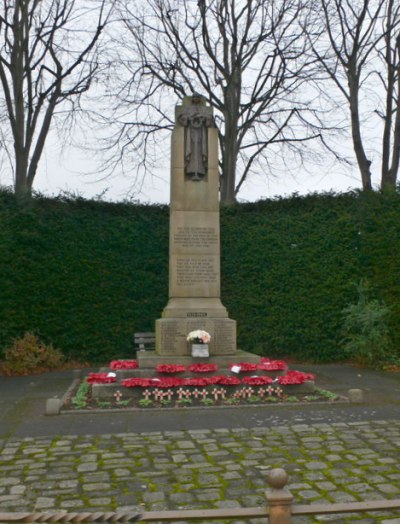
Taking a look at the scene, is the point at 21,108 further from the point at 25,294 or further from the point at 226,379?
the point at 226,379

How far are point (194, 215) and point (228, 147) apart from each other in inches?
376

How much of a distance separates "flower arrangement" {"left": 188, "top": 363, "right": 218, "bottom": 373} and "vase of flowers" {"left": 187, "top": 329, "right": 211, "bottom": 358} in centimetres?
29

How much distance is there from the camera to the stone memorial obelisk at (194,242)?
9.64 metres

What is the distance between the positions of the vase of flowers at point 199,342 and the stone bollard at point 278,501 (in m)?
6.49

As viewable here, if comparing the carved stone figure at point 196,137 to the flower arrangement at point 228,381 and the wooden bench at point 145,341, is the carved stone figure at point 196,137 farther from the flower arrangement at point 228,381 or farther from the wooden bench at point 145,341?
the wooden bench at point 145,341

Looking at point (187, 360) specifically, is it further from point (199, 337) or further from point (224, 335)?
point (224, 335)

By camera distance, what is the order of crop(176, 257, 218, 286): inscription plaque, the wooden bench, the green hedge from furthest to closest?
the green hedge
the wooden bench
crop(176, 257, 218, 286): inscription plaque

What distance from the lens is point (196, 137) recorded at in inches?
405

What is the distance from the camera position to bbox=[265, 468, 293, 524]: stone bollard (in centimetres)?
239

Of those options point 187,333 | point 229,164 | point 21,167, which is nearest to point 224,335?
point 187,333

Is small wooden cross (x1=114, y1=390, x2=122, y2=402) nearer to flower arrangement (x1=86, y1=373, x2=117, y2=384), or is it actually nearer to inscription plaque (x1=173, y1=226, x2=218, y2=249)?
flower arrangement (x1=86, y1=373, x2=117, y2=384)

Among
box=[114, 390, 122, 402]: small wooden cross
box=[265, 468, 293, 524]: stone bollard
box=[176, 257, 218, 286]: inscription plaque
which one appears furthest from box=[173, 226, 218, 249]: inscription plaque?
box=[265, 468, 293, 524]: stone bollard

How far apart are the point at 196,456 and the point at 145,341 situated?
7395 mm

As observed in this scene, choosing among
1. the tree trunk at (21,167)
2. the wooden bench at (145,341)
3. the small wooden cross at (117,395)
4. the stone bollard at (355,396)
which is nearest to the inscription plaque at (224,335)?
the small wooden cross at (117,395)
